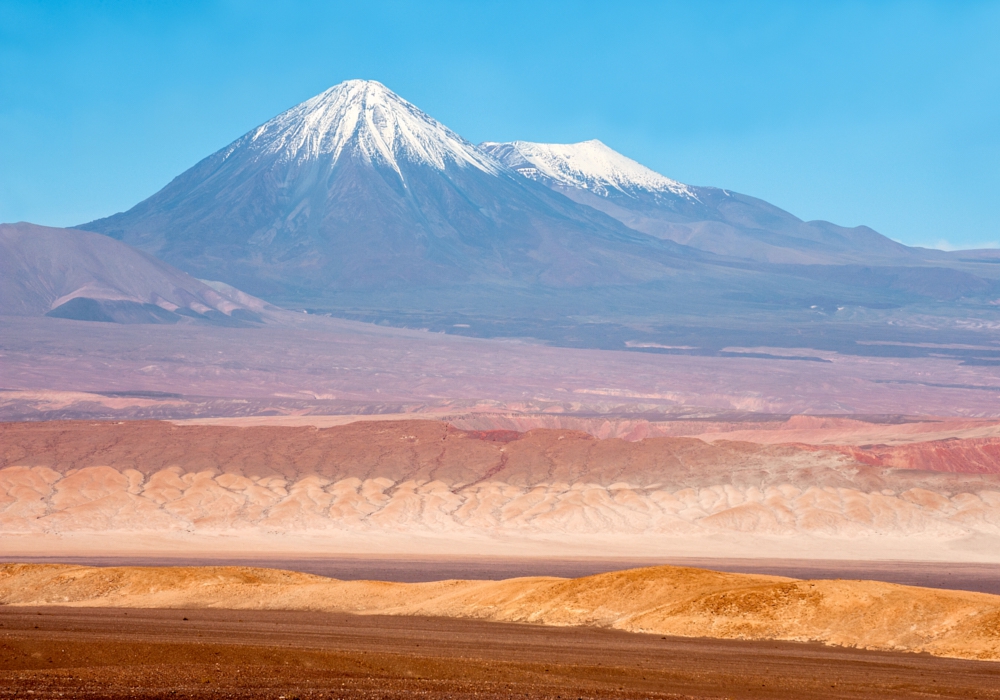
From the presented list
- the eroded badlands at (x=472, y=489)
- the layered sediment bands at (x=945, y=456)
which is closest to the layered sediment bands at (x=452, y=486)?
the eroded badlands at (x=472, y=489)

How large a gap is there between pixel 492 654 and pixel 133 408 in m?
128

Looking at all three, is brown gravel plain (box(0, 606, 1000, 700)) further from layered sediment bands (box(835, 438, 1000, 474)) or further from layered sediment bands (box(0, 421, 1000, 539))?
layered sediment bands (box(835, 438, 1000, 474))

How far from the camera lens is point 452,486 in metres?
78.3

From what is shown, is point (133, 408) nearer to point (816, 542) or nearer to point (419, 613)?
point (816, 542)

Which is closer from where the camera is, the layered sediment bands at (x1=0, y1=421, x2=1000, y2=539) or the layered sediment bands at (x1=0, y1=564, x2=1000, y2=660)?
the layered sediment bands at (x1=0, y1=564, x2=1000, y2=660)

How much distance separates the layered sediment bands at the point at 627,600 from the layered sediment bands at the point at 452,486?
32694 mm

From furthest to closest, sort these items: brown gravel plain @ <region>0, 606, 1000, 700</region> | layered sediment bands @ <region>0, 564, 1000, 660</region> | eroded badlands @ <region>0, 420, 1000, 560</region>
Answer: eroded badlands @ <region>0, 420, 1000, 560</region> < layered sediment bands @ <region>0, 564, 1000, 660</region> < brown gravel plain @ <region>0, 606, 1000, 700</region>

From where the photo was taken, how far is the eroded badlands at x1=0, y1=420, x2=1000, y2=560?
227 feet

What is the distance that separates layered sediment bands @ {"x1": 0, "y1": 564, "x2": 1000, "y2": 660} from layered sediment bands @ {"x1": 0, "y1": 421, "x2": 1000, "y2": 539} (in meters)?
32.7

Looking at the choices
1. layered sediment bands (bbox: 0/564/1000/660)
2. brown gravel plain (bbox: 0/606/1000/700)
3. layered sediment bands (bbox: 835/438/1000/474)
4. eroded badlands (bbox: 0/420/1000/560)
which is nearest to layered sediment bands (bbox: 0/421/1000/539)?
eroded badlands (bbox: 0/420/1000/560)

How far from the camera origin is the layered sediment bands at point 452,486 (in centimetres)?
7044

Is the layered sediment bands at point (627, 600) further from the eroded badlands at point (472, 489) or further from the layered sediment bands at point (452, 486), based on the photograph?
the layered sediment bands at point (452, 486)

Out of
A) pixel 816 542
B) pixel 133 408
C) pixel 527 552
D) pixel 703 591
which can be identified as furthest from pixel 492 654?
pixel 133 408

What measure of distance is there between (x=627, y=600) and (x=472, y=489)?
4622 cm
